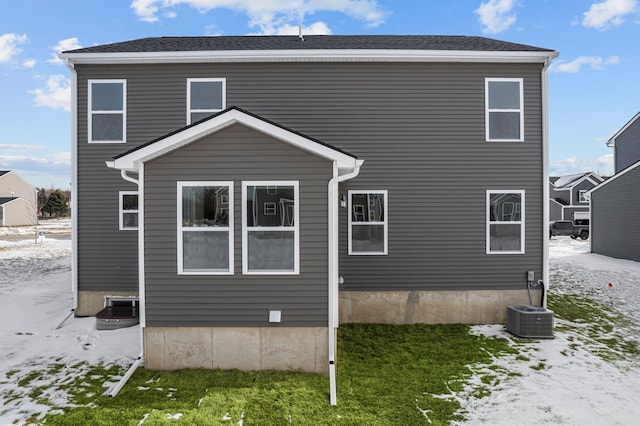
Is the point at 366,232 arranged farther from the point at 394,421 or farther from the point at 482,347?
the point at 394,421

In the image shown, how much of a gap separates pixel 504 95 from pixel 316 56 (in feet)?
15.5

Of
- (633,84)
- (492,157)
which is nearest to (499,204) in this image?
(492,157)

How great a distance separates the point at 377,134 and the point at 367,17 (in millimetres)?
9447

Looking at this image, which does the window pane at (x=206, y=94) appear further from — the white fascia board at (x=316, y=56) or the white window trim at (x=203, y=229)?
the white window trim at (x=203, y=229)

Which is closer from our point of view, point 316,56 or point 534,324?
point 534,324

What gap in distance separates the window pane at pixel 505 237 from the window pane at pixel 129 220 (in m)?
8.80

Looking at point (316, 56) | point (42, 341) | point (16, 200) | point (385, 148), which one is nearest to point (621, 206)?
point (385, 148)

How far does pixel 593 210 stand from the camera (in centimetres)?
1894

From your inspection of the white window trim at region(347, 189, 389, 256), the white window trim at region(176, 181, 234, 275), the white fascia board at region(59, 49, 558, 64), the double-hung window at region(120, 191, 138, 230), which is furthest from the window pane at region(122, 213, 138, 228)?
the white window trim at region(347, 189, 389, 256)

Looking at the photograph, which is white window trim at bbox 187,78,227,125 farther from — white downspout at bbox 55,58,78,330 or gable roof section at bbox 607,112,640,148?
gable roof section at bbox 607,112,640,148

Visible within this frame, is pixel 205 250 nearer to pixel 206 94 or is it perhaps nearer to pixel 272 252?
pixel 272 252

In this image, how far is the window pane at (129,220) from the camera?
8.54 meters

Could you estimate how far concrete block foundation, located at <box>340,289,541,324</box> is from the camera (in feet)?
27.0

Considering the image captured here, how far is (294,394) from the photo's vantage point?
4988 millimetres
